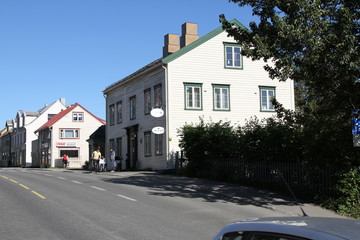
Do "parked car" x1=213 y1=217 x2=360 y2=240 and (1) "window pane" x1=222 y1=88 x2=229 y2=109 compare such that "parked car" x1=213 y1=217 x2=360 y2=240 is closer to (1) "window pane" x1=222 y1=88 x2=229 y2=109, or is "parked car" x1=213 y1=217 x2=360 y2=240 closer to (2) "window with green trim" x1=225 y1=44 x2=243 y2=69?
(1) "window pane" x1=222 y1=88 x2=229 y2=109

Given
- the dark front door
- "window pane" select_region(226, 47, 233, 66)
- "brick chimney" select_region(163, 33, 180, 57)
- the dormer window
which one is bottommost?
the dark front door

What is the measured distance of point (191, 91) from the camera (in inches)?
1152

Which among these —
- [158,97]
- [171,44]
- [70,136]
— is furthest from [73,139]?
[158,97]

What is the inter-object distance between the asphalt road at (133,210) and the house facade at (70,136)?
1711 inches

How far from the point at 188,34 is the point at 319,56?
20433 millimetres

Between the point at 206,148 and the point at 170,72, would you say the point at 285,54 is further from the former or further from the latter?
the point at 170,72

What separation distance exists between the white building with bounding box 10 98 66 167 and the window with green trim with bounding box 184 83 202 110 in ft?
167

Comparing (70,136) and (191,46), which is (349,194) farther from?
(70,136)

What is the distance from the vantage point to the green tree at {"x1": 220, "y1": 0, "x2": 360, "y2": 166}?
1147 cm

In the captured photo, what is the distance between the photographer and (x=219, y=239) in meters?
3.62

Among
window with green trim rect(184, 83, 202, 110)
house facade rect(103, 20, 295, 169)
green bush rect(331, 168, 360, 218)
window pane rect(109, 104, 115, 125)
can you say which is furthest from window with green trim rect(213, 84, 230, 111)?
green bush rect(331, 168, 360, 218)

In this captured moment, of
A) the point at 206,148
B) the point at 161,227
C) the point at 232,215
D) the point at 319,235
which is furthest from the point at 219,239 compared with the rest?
the point at 206,148

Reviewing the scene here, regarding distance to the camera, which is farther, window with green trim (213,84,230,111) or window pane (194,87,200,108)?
window with green trim (213,84,230,111)

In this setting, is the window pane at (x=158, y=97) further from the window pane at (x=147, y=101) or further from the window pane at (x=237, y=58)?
the window pane at (x=237, y=58)
